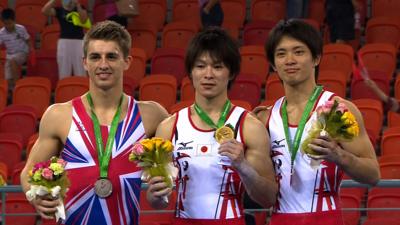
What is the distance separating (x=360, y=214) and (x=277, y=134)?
15.1 feet

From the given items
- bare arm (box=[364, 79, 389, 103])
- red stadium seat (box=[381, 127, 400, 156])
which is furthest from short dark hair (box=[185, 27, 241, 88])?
red stadium seat (box=[381, 127, 400, 156])

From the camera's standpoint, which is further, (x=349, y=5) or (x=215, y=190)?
(x=349, y=5)

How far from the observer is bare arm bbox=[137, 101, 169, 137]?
24.5ft

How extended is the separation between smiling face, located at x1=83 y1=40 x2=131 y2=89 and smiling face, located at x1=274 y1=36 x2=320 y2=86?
36.0 inches

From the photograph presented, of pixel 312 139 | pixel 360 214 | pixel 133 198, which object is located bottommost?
pixel 360 214

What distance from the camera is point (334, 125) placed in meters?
6.70

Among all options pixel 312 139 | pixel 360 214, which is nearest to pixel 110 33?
pixel 312 139

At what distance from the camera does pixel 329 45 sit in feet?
49.2

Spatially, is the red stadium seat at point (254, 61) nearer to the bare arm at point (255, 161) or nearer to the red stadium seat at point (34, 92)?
the red stadium seat at point (34, 92)

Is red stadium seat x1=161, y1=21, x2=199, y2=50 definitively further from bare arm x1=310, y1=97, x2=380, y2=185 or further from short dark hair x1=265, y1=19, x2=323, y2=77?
bare arm x1=310, y1=97, x2=380, y2=185

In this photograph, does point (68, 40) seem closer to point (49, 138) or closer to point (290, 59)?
point (49, 138)

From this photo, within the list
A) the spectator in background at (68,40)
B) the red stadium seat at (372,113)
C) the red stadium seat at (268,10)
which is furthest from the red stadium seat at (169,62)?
the red stadium seat at (372,113)

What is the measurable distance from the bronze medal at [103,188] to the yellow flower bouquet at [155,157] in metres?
0.45

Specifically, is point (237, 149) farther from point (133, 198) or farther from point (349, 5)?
point (349, 5)
